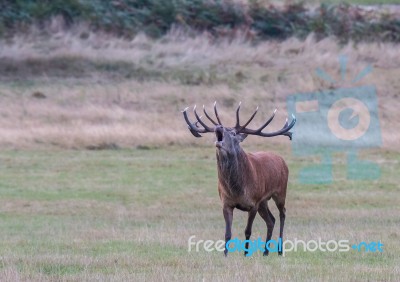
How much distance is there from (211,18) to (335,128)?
19.1 metres

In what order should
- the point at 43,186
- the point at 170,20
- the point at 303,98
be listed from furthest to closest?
the point at 170,20 < the point at 303,98 < the point at 43,186

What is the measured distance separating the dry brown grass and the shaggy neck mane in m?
17.5

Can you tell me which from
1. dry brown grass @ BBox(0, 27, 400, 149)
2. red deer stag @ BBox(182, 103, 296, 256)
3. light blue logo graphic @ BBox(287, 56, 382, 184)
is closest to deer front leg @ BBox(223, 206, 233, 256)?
red deer stag @ BBox(182, 103, 296, 256)

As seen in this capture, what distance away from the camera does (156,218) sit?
18.6 metres

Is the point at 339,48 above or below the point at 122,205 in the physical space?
above

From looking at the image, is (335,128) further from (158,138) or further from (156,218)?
(156,218)

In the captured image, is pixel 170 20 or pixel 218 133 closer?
pixel 218 133

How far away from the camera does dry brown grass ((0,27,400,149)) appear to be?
101 ft

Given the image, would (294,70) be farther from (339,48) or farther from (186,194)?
(186,194)

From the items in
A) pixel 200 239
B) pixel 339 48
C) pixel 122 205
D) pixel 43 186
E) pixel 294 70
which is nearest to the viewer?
pixel 200 239

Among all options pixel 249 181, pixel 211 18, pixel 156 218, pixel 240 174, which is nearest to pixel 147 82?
pixel 211 18

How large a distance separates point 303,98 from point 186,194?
15.2 metres

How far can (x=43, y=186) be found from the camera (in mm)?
22828

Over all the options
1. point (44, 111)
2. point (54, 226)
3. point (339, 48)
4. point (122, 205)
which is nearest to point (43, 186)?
point (122, 205)
